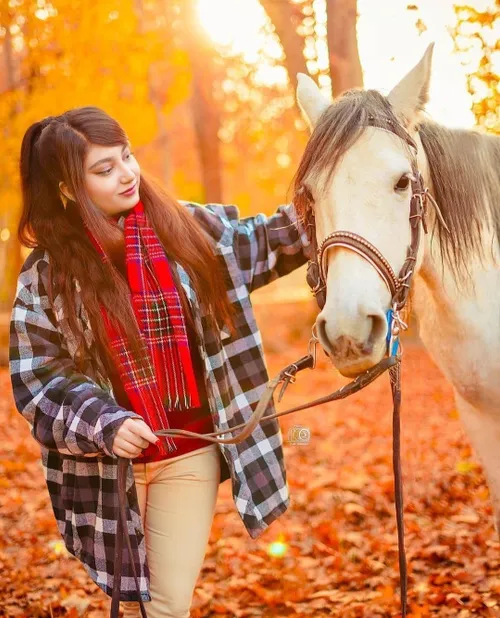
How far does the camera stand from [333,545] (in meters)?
3.96

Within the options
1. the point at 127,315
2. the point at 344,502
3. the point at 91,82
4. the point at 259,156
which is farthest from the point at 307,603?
the point at 259,156

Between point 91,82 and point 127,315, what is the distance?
6751mm

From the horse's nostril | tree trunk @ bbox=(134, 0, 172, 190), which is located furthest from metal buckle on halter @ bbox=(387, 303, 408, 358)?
tree trunk @ bbox=(134, 0, 172, 190)

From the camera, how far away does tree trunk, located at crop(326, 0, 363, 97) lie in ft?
11.0

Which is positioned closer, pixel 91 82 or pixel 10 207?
pixel 91 82

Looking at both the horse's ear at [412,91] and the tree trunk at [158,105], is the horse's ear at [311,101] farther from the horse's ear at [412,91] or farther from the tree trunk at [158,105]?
the tree trunk at [158,105]

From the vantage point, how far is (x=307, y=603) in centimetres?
335

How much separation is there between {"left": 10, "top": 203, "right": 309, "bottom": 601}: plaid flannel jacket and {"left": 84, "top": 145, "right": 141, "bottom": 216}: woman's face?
0.30 metres

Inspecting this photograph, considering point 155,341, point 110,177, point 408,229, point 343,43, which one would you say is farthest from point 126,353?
point 343,43

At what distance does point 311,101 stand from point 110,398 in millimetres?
1214

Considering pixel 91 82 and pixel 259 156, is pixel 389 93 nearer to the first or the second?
pixel 91 82

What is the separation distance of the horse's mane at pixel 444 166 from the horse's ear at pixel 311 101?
12 cm
